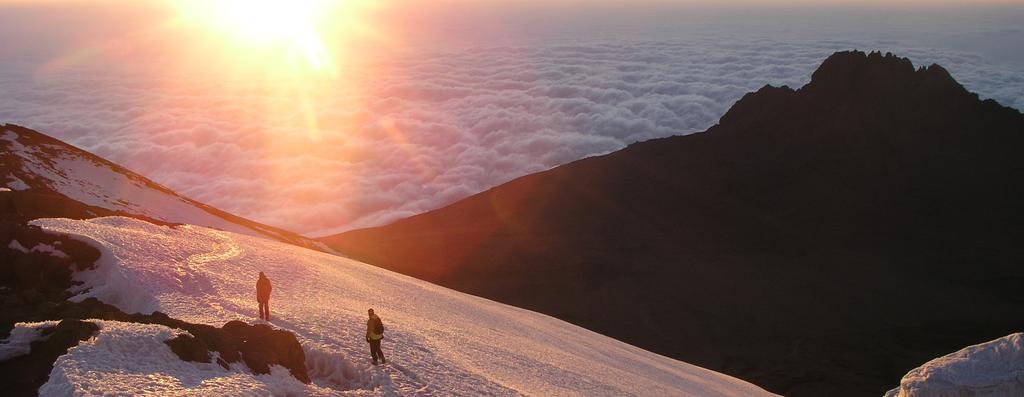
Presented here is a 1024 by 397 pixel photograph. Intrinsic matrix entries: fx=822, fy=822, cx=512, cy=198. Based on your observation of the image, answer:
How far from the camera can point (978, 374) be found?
66.1 ft

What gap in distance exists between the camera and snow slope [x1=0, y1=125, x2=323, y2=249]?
4019 centimetres

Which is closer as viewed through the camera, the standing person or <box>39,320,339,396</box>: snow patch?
<box>39,320,339,396</box>: snow patch

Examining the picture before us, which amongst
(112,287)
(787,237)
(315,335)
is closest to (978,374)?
(315,335)

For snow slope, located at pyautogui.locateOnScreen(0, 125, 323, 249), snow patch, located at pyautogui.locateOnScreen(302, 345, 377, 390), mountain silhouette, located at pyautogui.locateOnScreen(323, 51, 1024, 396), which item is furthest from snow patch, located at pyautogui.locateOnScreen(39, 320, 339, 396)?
mountain silhouette, located at pyautogui.locateOnScreen(323, 51, 1024, 396)

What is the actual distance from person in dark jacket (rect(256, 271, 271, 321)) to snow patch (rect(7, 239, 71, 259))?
18.8 feet

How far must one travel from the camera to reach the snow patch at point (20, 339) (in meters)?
14.1

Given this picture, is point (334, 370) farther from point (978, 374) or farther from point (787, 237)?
point (787, 237)

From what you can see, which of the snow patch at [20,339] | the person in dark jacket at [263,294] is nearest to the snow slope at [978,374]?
the person in dark jacket at [263,294]

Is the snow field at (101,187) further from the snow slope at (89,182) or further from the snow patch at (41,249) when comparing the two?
the snow patch at (41,249)

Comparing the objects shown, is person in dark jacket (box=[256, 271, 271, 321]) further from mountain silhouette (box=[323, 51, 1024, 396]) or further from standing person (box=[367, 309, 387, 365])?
mountain silhouette (box=[323, 51, 1024, 396])

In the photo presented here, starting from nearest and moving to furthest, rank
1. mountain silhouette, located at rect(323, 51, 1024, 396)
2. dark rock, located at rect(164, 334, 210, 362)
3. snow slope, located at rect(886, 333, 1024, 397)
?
dark rock, located at rect(164, 334, 210, 362) < snow slope, located at rect(886, 333, 1024, 397) < mountain silhouette, located at rect(323, 51, 1024, 396)

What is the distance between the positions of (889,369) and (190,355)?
190ft

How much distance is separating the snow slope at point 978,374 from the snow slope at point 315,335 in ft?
27.2

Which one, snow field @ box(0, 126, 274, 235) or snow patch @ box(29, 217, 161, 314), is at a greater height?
snow patch @ box(29, 217, 161, 314)
